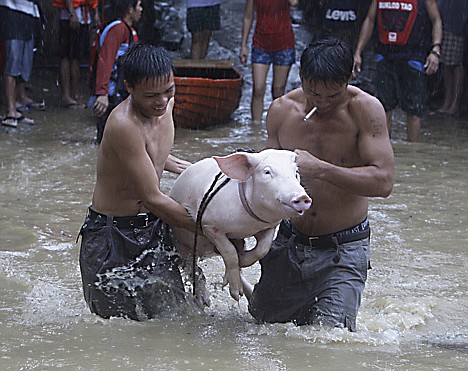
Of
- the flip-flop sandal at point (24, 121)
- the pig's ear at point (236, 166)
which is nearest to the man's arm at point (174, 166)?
the pig's ear at point (236, 166)

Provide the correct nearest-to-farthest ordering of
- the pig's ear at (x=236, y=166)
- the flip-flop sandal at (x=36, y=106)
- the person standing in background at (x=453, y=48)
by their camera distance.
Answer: the pig's ear at (x=236, y=166)
the person standing in background at (x=453, y=48)
the flip-flop sandal at (x=36, y=106)

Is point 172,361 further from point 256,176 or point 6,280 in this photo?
point 6,280

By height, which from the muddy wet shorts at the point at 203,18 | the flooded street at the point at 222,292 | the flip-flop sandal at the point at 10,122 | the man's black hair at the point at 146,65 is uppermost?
the man's black hair at the point at 146,65

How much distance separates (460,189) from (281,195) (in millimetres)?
→ 4912

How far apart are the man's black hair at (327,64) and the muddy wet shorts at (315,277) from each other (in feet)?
2.63

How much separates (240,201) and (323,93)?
26.4 inches

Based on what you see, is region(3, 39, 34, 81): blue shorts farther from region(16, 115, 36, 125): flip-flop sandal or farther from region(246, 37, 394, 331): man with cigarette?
region(246, 37, 394, 331): man with cigarette

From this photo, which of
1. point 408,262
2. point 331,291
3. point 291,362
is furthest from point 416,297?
point 291,362

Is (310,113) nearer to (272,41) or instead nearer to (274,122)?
(274,122)

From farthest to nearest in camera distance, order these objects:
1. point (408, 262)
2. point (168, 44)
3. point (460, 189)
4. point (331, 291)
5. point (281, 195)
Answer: point (168, 44), point (460, 189), point (408, 262), point (331, 291), point (281, 195)

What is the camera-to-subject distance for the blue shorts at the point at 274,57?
1084 cm

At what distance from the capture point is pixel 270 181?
362 centimetres

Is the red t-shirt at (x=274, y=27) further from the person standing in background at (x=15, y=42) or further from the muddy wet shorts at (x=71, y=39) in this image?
the person standing in background at (x=15, y=42)

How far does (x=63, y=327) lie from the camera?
4.34 meters
